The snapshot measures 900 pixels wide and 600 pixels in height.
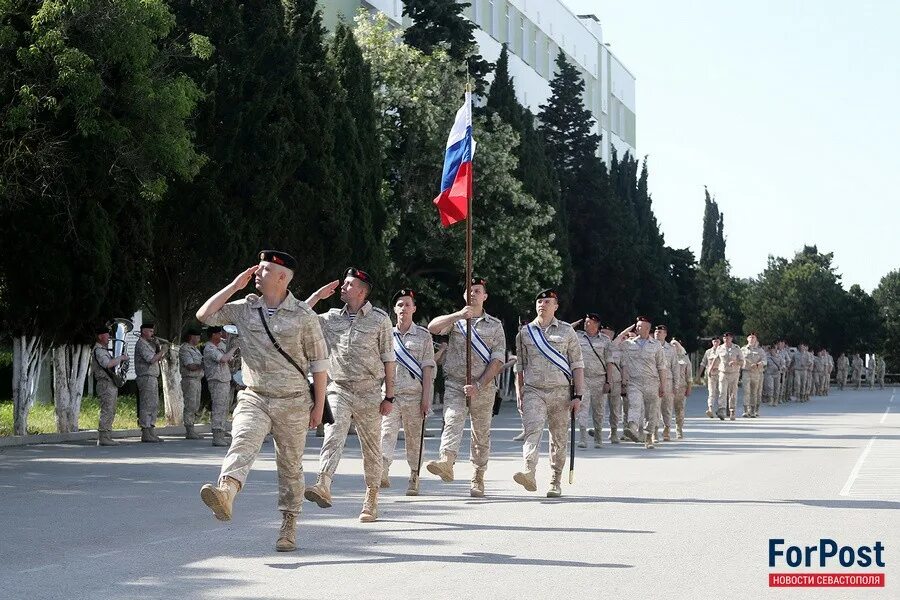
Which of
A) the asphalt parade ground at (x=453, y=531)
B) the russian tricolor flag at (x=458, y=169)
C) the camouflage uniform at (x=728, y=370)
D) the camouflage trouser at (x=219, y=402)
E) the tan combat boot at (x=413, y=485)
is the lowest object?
the asphalt parade ground at (x=453, y=531)

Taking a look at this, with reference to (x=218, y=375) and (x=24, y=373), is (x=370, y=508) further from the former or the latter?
(x=24, y=373)

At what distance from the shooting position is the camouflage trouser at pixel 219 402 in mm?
23391

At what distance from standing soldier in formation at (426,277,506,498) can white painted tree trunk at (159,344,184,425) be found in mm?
14382

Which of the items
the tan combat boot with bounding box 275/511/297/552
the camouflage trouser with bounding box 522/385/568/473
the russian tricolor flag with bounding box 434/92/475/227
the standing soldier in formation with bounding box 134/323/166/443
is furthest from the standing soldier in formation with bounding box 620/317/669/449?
the tan combat boot with bounding box 275/511/297/552

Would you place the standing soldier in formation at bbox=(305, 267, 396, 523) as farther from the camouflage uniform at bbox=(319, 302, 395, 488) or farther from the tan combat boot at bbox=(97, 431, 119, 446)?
the tan combat boot at bbox=(97, 431, 119, 446)

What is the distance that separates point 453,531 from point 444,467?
318 cm

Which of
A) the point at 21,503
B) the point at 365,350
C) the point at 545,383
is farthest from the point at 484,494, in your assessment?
the point at 21,503

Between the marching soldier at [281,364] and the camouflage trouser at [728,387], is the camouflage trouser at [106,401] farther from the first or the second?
the camouflage trouser at [728,387]

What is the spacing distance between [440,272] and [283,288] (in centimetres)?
3519

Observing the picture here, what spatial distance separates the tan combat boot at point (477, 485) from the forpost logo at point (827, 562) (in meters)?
4.10

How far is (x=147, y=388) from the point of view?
24406 millimetres

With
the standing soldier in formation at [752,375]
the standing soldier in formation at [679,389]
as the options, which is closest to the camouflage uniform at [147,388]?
the standing soldier in formation at [679,389]

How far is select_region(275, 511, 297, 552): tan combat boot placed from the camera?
10.3 meters

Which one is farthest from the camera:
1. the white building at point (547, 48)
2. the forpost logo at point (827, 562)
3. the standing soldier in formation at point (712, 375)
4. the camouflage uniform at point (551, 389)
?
the white building at point (547, 48)
